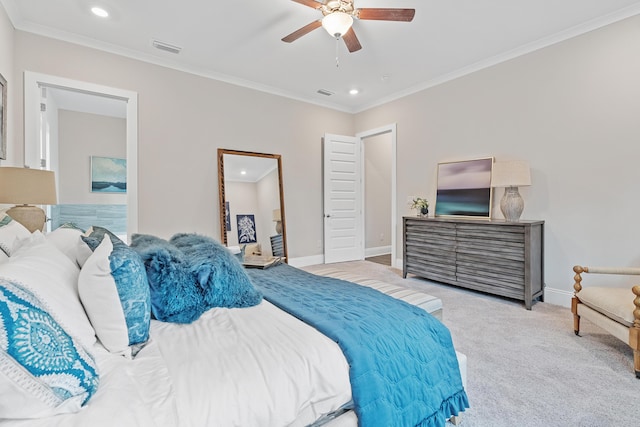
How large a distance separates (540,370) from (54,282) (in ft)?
8.59

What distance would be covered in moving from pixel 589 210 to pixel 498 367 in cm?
209

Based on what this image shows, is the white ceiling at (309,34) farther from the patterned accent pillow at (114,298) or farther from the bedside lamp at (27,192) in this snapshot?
the patterned accent pillow at (114,298)

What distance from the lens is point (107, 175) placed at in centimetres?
572

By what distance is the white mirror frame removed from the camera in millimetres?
3045

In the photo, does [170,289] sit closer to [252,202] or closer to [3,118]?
[3,118]

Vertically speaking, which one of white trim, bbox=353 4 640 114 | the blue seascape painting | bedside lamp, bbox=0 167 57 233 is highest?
white trim, bbox=353 4 640 114

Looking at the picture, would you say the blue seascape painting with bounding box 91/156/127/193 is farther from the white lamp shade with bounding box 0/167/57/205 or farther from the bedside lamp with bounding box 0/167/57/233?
the white lamp shade with bounding box 0/167/57/205

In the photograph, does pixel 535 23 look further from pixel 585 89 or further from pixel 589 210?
pixel 589 210

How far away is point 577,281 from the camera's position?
94.7 inches

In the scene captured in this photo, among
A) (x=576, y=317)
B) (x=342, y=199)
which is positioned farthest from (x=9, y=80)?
(x=576, y=317)

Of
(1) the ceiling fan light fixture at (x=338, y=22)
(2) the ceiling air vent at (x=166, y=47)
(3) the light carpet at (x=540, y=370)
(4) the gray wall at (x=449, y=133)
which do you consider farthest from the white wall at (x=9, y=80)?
(3) the light carpet at (x=540, y=370)

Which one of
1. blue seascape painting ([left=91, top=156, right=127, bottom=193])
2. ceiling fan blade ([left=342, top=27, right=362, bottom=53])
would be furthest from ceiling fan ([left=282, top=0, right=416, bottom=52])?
blue seascape painting ([left=91, top=156, right=127, bottom=193])

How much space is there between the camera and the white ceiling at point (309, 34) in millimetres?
2721

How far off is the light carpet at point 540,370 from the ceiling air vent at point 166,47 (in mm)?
4131
